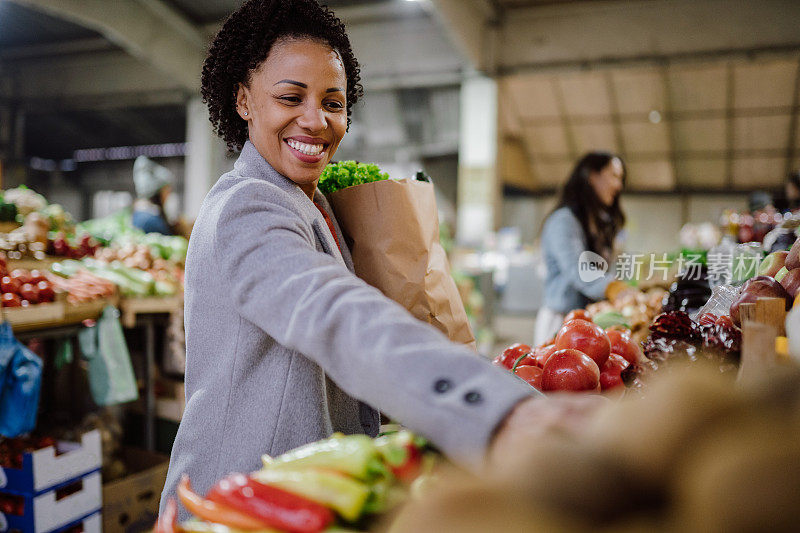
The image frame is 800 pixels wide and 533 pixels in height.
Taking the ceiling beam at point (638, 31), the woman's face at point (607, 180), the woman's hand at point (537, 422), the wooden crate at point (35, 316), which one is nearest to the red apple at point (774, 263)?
the woman's hand at point (537, 422)

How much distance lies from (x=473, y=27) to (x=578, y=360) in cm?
914

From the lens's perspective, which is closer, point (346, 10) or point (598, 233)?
point (598, 233)

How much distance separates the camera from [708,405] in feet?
1.61

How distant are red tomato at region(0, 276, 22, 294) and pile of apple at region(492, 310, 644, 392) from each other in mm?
2543

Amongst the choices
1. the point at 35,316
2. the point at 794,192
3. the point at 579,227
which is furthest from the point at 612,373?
the point at 794,192

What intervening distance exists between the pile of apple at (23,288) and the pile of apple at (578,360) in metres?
2.45

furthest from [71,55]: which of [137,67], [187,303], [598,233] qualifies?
[187,303]

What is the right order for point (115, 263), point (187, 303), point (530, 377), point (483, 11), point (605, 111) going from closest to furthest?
point (187, 303) → point (530, 377) → point (115, 263) → point (483, 11) → point (605, 111)

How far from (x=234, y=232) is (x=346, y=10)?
9903mm

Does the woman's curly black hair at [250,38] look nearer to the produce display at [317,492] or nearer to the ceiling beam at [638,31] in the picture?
the produce display at [317,492]

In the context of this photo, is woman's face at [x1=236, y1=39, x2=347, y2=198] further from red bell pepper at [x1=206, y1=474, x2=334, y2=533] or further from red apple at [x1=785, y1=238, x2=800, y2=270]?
red apple at [x1=785, y1=238, x2=800, y2=270]

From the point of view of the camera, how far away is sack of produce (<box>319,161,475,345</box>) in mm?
1382

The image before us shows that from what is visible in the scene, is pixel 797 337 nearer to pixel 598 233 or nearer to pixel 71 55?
pixel 598 233

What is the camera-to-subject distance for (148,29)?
933 centimetres
